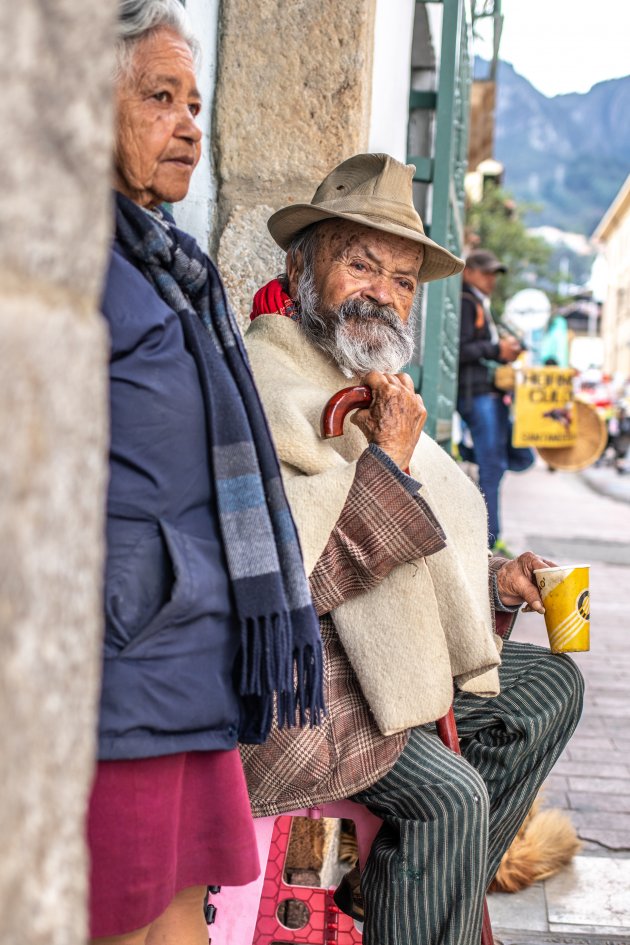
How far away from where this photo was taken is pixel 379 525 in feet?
6.37

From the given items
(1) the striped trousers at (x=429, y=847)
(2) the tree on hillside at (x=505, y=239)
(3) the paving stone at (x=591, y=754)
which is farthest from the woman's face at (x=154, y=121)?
(2) the tree on hillside at (x=505, y=239)

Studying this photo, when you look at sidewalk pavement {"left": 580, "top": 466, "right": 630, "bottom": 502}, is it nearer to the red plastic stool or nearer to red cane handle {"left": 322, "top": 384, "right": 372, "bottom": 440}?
the red plastic stool

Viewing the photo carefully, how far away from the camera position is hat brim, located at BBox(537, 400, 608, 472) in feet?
24.4

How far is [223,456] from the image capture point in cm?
141

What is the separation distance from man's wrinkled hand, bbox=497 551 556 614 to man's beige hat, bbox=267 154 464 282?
74 cm

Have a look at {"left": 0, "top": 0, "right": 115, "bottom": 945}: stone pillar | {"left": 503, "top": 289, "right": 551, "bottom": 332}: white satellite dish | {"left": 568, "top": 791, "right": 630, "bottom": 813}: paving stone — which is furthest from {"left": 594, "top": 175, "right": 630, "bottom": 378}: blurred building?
{"left": 0, "top": 0, "right": 115, "bottom": 945}: stone pillar

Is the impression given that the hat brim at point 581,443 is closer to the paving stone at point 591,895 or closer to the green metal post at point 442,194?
the green metal post at point 442,194

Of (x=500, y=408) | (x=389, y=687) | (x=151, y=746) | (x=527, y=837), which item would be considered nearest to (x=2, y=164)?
(x=151, y=746)

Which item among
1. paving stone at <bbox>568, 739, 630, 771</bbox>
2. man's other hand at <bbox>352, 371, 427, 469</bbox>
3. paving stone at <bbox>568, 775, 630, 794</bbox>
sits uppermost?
man's other hand at <bbox>352, 371, 427, 469</bbox>

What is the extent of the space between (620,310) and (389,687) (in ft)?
200

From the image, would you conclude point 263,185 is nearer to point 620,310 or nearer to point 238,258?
point 238,258

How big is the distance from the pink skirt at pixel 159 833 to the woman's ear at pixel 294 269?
1.32m

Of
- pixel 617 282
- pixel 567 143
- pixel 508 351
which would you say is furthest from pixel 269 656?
pixel 567 143

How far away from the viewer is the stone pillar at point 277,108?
9.84 feet
